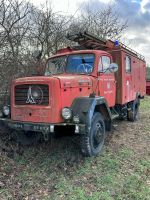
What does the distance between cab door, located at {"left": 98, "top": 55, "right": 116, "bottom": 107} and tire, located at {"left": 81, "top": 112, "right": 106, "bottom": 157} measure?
0.91m

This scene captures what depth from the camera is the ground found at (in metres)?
4.68

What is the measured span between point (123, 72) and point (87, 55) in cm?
185

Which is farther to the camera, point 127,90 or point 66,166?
point 127,90

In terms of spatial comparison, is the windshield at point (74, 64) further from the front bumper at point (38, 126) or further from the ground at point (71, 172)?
the front bumper at point (38, 126)

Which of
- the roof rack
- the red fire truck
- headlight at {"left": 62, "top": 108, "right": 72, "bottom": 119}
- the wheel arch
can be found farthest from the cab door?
headlight at {"left": 62, "top": 108, "right": 72, "bottom": 119}

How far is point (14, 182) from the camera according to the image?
4.97 m

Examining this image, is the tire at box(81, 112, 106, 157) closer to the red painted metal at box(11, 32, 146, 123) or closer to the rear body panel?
the red painted metal at box(11, 32, 146, 123)

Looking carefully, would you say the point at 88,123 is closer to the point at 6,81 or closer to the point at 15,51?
the point at 6,81

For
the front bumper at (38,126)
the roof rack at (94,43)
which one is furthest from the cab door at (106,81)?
the front bumper at (38,126)

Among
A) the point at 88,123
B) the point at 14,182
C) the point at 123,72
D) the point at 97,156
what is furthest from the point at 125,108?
the point at 14,182

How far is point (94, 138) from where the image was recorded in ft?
19.7

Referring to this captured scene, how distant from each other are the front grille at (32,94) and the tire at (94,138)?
3.58 ft

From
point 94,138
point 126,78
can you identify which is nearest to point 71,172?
point 94,138

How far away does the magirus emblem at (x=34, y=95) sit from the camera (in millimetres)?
5574
